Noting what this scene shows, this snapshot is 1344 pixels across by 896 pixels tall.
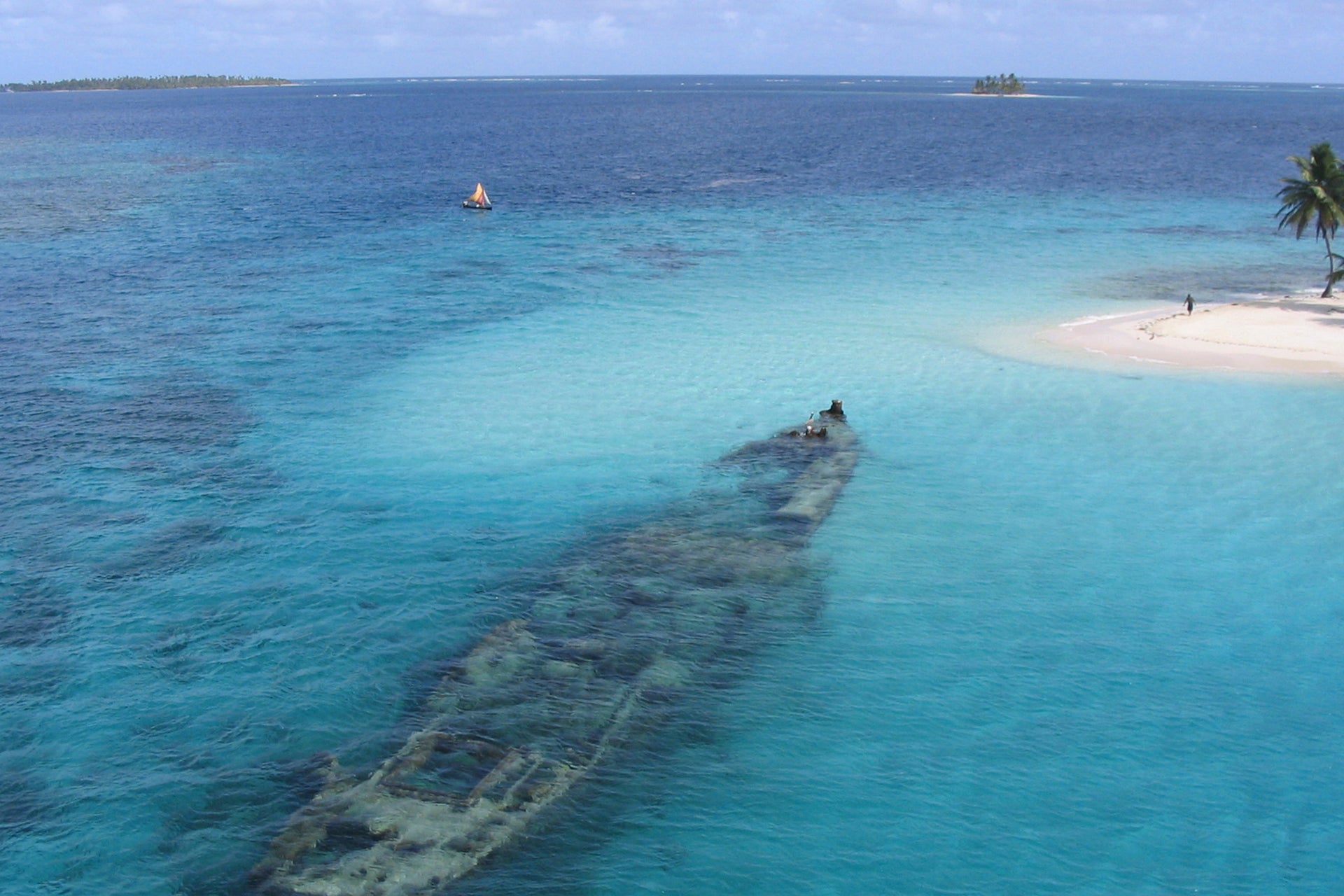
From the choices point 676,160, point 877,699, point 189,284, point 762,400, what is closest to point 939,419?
point 762,400

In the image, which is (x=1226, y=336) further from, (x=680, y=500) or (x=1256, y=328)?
(x=680, y=500)

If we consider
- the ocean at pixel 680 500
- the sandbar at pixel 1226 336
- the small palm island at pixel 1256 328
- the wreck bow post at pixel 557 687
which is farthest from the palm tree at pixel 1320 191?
the wreck bow post at pixel 557 687

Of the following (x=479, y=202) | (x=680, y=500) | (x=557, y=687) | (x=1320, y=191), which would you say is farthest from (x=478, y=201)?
(x=557, y=687)

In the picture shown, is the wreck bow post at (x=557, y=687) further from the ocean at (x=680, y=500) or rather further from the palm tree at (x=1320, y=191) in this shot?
the palm tree at (x=1320, y=191)

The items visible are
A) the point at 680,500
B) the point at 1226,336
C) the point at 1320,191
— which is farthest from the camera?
the point at 1320,191

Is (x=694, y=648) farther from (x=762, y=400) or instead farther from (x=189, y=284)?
(x=189, y=284)

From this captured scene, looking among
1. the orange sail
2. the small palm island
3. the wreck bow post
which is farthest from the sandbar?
the orange sail
